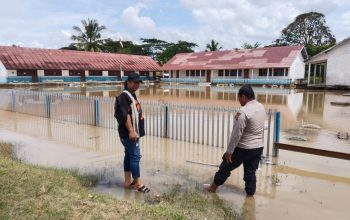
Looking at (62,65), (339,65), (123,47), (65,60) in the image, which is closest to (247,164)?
(339,65)

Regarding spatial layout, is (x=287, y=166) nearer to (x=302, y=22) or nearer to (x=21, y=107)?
(x=21, y=107)

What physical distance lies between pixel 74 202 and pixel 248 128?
97.6 inches

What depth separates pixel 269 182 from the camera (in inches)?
212

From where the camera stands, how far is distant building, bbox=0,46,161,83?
38.0m

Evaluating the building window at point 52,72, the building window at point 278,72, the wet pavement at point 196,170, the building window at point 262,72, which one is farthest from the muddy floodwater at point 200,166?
the building window at point 52,72

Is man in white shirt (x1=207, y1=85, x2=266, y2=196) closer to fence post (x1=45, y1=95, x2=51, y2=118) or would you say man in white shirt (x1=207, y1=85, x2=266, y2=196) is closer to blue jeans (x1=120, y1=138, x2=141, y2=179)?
blue jeans (x1=120, y1=138, x2=141, y2=179)

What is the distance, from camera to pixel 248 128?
4.34 m

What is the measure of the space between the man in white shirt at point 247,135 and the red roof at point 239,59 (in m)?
36.2

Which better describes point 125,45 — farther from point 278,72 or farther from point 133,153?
point 133,153

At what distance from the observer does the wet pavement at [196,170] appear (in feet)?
14.8

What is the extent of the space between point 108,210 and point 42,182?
4.46ft

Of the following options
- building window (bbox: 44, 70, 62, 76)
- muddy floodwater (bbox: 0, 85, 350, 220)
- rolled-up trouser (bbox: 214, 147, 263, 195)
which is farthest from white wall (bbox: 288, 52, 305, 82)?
rolled-up trouser (bbox: 214, 147, 263, 195)

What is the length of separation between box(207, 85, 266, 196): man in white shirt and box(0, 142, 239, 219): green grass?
66 cm

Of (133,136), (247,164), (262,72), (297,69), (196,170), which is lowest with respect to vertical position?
(196,170)
